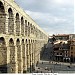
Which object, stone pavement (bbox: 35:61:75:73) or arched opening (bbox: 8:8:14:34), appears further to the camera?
stone pavement (bbox: 35:61:75:73)

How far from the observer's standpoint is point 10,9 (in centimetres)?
2120

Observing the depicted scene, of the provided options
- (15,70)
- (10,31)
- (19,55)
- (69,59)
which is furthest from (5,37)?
(69,59)

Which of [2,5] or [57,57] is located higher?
[2,5]

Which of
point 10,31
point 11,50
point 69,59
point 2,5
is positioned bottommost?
point 69,59

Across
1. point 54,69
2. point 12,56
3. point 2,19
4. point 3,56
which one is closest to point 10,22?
point 2,19

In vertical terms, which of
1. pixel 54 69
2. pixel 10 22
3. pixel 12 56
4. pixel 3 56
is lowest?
pixel 54 69

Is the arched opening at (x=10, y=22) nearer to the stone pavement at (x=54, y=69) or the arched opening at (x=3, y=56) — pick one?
the arched opening at (x=3, y=56)

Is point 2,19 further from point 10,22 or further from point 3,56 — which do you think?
point 3,56

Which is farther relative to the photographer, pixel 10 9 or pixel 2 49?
pixel 10 9

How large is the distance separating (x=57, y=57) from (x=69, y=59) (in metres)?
4.37

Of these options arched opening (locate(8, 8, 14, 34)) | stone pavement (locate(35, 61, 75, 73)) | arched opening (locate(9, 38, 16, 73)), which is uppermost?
arched opening (locate(8, 8, 14, 34))

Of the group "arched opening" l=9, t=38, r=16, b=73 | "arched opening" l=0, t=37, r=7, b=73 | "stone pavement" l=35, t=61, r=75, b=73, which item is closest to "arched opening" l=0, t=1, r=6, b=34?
"arched opening" l=0, t=37, r=7, b=73

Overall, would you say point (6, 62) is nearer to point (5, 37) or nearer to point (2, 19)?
point (5, 37)

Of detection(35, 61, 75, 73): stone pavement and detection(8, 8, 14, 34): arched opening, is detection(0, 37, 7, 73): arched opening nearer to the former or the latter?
detection(8, 8, 14, 34): arched opening
